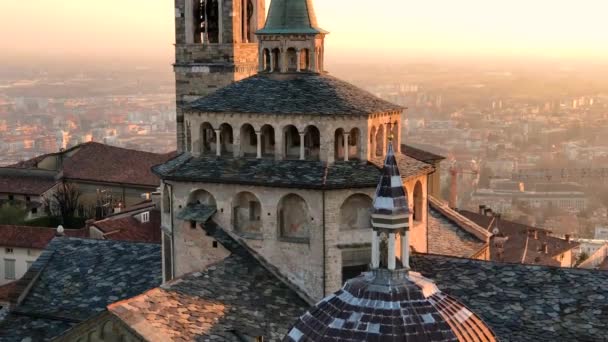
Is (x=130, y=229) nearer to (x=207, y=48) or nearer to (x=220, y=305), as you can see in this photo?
(x=207, y=48)

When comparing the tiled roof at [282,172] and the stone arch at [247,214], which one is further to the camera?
the stone arch at [247,214]

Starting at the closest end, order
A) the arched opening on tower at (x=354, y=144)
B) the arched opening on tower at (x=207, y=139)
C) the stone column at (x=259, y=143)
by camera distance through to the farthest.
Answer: the arched opening on tower at (x=354, y=144), the stone column at (x=259, y=143), the arched opening on tower at (x=207, y=139)

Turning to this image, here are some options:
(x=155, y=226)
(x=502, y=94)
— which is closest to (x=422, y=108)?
(x=502, y=94)

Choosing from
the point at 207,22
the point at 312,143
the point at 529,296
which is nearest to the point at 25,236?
the point at 207,22

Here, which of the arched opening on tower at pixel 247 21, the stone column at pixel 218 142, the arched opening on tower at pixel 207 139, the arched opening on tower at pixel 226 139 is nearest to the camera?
the stone column at pixel 218 142

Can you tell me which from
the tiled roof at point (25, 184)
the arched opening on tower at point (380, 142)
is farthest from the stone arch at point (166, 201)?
the tiled roof at point (25, 184)

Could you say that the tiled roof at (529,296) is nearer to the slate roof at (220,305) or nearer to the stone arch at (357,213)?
the stone arch at (357,213)

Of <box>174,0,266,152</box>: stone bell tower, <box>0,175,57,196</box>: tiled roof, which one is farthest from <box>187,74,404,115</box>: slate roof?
<box>0,175,57,196</box>: tiled roof

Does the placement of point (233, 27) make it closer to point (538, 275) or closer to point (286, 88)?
point (286, 88)
